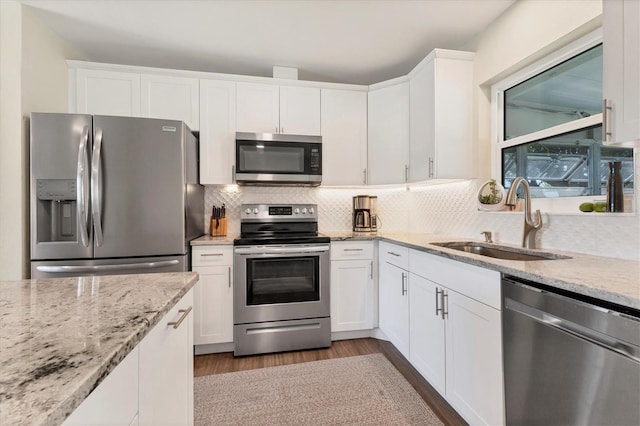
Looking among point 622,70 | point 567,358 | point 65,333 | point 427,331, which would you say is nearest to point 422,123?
point 622,70

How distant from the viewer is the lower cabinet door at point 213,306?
247 cm

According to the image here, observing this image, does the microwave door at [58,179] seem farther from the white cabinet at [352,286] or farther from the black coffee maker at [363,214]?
the black coffee maker at [363,214]

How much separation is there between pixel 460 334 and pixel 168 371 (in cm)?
145

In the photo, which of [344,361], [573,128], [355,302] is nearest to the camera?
[573,128]

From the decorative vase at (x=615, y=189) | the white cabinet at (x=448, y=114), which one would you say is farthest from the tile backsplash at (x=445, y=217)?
the white cabinet at (x=448, y=114)

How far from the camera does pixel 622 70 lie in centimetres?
118

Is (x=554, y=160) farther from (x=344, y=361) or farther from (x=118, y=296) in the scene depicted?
(x=118, y=296)

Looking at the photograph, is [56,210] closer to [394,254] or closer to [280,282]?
[280,282]

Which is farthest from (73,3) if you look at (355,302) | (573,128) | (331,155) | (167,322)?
(573,128)

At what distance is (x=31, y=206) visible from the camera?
81.1 inches

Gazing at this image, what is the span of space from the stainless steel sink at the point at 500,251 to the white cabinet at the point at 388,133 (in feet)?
2.79

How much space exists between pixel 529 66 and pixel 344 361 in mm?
2568

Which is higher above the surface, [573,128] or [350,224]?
[573,128]

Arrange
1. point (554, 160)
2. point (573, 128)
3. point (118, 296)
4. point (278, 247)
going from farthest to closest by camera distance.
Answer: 1. point (278, 247)
2. point (554, 160)
3. point (573, 128)
4. point (118, 296)
